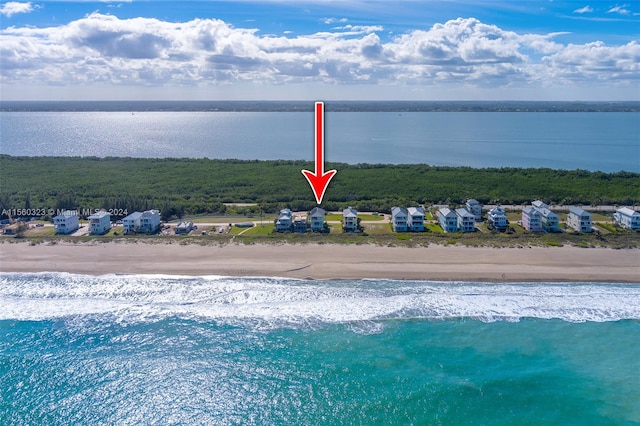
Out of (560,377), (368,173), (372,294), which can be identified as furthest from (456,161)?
(560,377)

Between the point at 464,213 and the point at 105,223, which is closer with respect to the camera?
the point at 105,223

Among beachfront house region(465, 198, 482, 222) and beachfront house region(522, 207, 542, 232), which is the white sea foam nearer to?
beachfront house region(522, 207, 542, 232)

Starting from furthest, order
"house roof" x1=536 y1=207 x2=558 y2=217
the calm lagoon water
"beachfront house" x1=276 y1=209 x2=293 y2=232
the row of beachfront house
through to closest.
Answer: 1. the calm lagoon water
2. "house roof" x1=536 y1=207 x2=558 y2=217
3. "beachfront house" x1=276 y1=209 x2=293 y2=232
4. the row of beachfront house

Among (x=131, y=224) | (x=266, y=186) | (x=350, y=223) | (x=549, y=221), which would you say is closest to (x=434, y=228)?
(x=350, y=223)

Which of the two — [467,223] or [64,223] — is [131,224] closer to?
[64,223]

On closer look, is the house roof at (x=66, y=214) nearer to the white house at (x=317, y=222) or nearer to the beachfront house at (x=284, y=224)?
the beachfront house at (x=284, y=224)

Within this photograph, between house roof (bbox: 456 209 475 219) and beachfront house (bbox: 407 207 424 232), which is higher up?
house roof (bbox: 456 209 475 219)

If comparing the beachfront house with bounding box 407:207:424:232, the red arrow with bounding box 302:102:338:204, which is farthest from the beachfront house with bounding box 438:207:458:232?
the red arrow with bounding box 302:102:338:204
